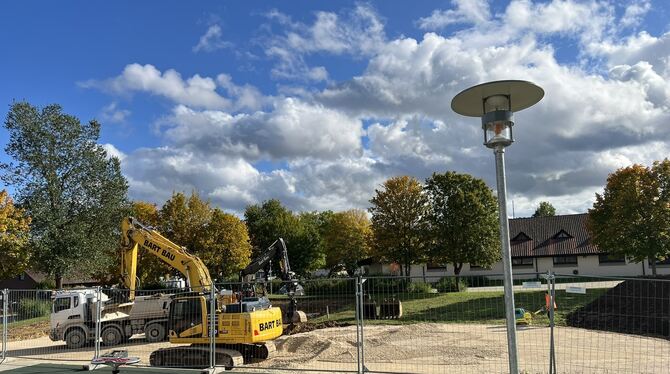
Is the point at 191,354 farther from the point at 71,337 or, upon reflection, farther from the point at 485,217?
the point at 485,217

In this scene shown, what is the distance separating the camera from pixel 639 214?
3062cm

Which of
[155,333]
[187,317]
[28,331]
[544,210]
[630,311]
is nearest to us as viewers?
[187,317]

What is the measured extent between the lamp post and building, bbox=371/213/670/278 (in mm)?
41498

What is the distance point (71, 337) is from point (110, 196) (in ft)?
61.2

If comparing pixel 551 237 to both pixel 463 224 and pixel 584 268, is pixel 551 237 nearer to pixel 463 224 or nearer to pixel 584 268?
pixel 584 268

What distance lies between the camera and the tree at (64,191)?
3519 cm

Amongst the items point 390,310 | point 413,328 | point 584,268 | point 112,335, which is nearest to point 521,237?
point 584,268

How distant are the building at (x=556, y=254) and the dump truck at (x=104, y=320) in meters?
29.5

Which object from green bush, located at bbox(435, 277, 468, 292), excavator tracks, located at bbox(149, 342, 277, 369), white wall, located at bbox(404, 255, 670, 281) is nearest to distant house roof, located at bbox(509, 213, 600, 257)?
white wall, located at bbox(404, 255, 670, 281)

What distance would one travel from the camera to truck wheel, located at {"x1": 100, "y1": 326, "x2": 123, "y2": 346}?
21.0 metres

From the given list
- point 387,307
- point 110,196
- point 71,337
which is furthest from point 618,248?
point 110,196

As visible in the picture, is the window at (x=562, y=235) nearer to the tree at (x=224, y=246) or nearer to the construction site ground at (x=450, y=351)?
the tree at (x=224, y=246)

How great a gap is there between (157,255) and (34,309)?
10.5m

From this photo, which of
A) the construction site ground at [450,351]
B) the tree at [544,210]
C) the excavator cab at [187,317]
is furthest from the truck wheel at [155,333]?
the tree at [544,210]
